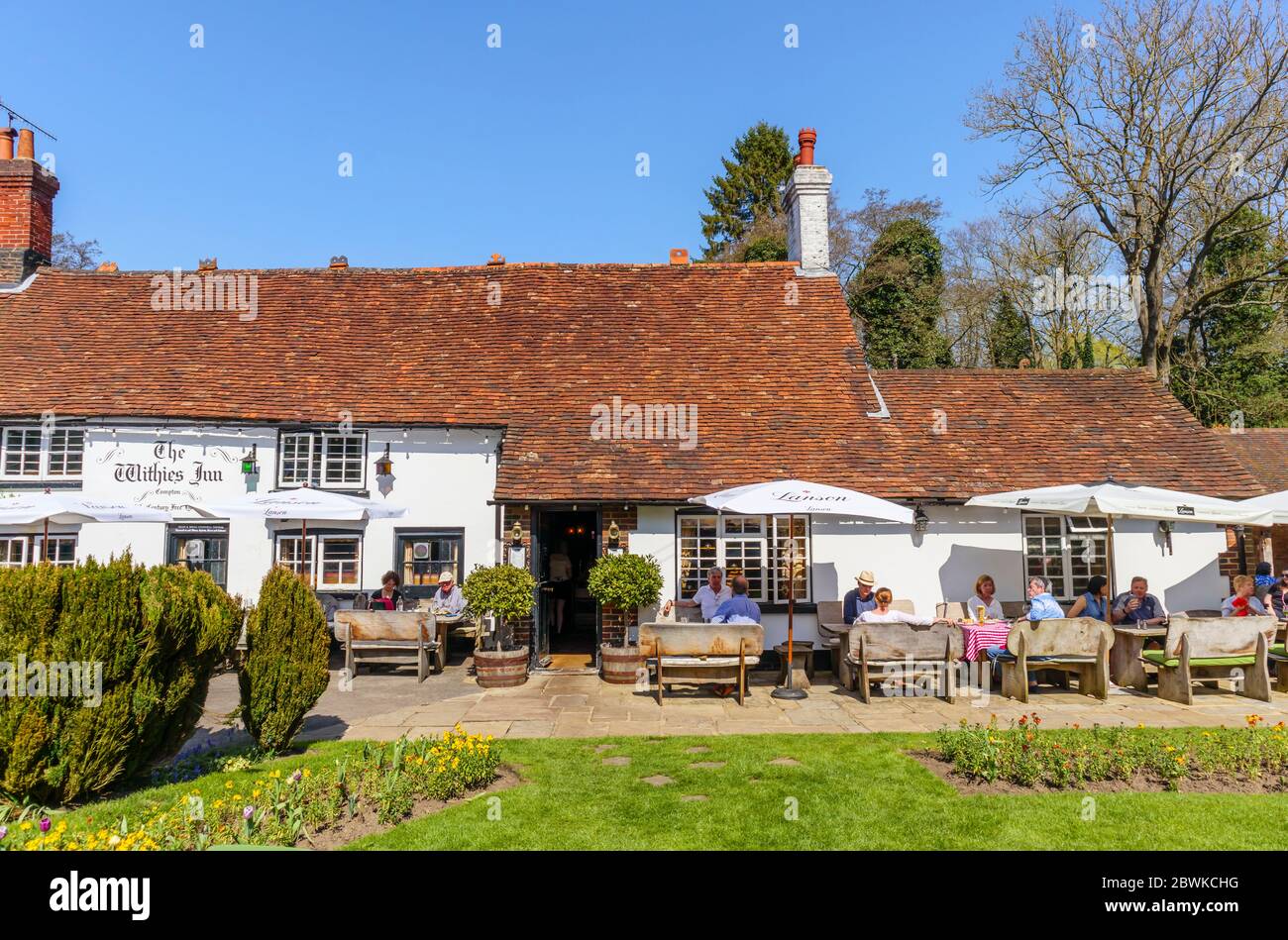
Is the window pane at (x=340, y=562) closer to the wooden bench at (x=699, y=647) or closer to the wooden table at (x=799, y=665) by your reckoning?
the wooden bench at (x=699, y=647)

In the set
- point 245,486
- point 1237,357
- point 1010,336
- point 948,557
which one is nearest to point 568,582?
point 245,486

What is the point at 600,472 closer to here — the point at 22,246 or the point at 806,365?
the point at 806,365

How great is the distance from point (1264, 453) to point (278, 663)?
22.9 metres

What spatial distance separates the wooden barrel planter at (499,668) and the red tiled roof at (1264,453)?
1682cm

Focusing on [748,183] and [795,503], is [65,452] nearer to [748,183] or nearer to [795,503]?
[795,503]

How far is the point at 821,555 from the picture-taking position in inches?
529

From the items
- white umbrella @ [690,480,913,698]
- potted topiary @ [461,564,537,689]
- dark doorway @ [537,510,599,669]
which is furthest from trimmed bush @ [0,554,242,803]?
dark doorway @ [537,510,599,669]

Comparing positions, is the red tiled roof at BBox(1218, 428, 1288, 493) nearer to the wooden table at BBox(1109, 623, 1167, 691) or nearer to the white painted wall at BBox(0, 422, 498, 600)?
the wooden table at BBox(1109, 623, 1167, 691)

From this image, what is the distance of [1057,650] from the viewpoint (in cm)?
1048

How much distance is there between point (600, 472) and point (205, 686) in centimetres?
735

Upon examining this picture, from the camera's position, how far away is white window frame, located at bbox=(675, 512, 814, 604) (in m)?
13.4

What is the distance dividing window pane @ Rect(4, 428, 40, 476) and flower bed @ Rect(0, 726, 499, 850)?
408 inches

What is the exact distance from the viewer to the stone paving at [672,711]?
905 centimetres
